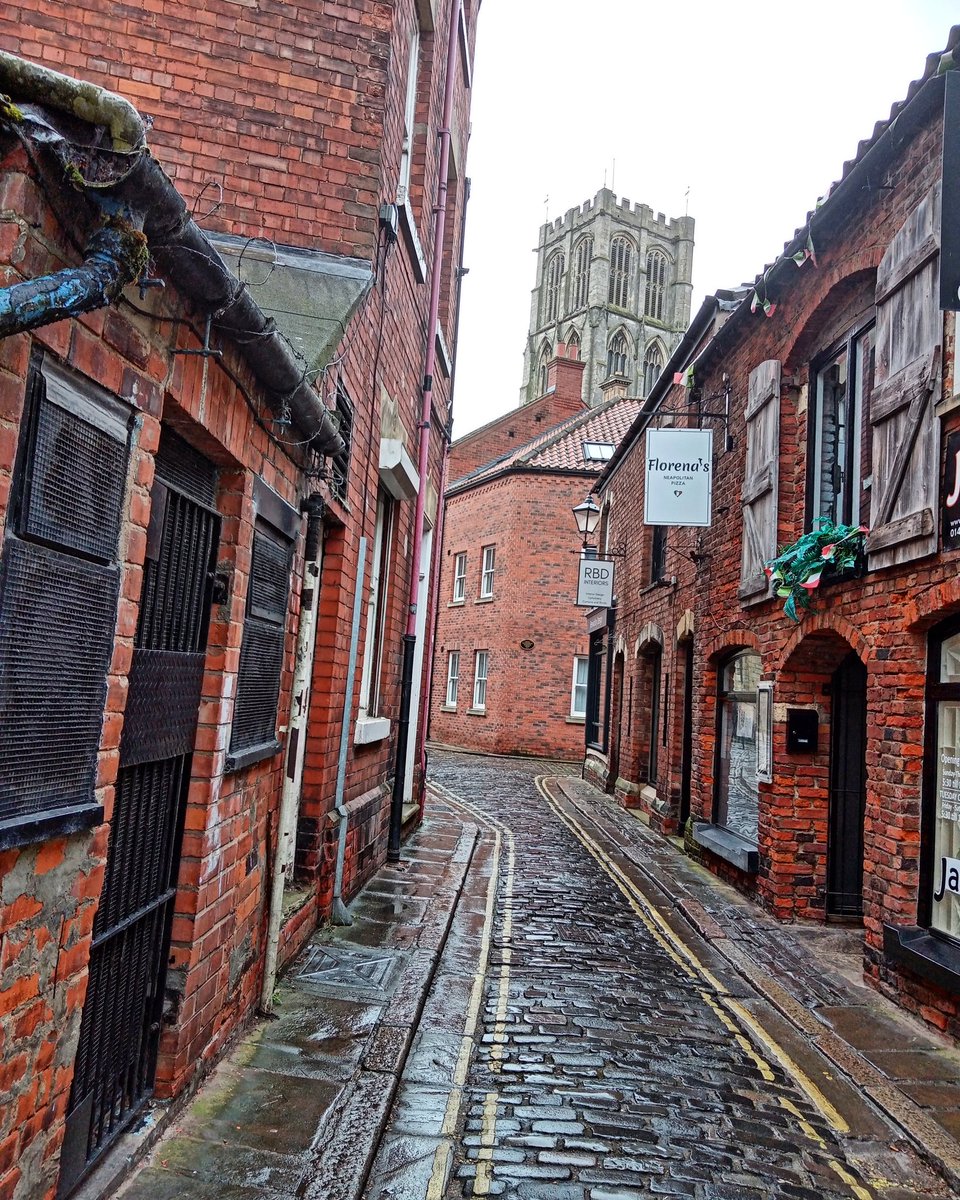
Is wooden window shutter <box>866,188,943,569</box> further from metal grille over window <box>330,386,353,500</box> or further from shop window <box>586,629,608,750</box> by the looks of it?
shop window <box>586,629,608,750</box>

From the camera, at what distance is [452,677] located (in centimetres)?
2844

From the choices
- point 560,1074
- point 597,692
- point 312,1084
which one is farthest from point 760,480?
point 597,692

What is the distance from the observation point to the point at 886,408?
6.37 m

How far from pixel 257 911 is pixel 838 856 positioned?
18.3 feet

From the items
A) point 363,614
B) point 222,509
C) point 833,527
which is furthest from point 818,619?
point 222,509

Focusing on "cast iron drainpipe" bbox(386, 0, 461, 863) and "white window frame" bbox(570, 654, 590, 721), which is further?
"white window frame" bbox(570, 654, 590, 721)

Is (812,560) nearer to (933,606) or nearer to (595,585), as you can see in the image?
(933,606)

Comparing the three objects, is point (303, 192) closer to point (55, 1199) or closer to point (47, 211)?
point (47, 211)

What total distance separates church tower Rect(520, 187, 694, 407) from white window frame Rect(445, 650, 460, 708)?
135 feet

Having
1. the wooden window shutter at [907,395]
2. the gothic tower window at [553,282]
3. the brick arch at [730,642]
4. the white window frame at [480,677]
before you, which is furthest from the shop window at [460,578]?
the gothic tower window at [553,282]

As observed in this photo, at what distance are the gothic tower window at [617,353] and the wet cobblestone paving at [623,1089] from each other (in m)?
64.5

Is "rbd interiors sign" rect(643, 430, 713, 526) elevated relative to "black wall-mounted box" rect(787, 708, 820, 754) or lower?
elevated

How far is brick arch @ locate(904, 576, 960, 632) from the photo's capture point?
540 centimetres

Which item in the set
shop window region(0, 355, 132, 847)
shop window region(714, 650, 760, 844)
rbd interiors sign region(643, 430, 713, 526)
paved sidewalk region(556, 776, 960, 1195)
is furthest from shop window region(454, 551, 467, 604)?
shop window region(0, 355, 132, 847)
